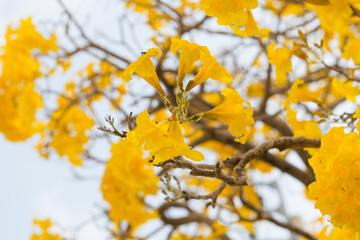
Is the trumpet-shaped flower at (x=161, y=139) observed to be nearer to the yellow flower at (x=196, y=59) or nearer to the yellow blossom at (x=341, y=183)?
the yellow flower at (x=196, y=59)

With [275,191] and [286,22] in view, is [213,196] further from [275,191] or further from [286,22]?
[275,191]

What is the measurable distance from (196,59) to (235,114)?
0.77 ft

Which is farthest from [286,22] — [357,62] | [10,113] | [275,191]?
[275,191]

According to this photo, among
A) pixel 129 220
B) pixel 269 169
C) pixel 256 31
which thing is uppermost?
pixel 269 169

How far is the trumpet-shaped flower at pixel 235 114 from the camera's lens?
1.19 metres

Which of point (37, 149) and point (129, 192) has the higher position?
point (37, 149)

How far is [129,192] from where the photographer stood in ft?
10.4

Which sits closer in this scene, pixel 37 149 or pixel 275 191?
pixel 37 149

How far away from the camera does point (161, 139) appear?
1.05 metres

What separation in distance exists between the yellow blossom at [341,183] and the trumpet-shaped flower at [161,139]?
43 centimetres

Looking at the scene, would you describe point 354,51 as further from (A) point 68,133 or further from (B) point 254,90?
(A) point 68,133

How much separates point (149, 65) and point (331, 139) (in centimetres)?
68

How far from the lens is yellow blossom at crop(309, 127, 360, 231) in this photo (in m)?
1.09

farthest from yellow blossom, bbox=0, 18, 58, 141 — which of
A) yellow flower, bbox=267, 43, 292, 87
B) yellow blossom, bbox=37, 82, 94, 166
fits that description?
yellow flower, bbox=267, 43, 292, 87
